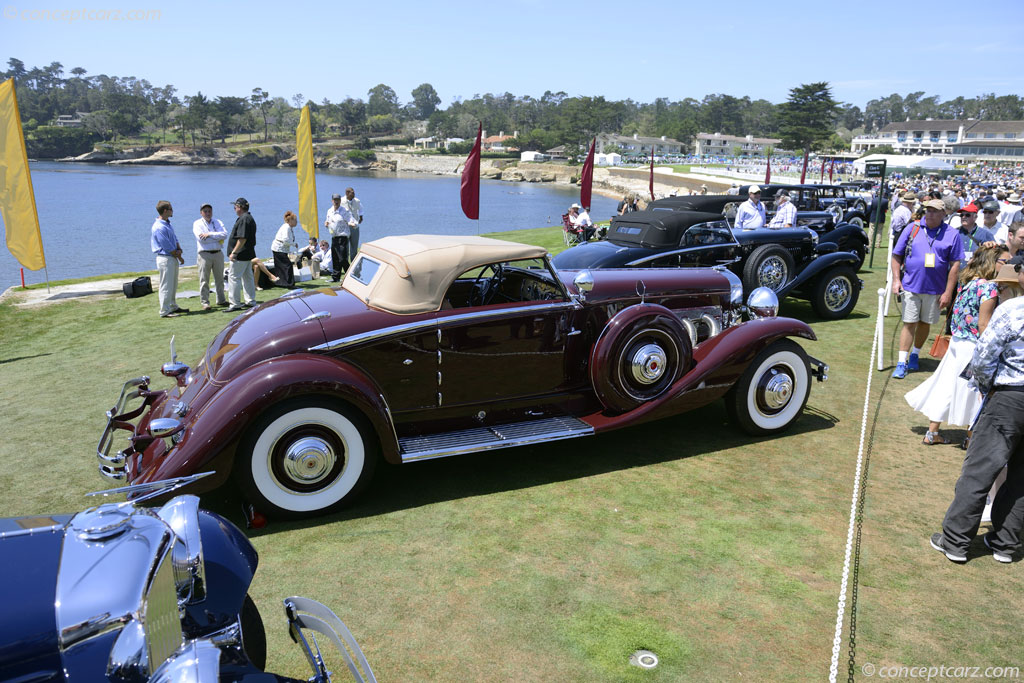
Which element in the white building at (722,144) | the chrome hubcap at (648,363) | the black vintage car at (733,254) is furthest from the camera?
the white building at (722,144)

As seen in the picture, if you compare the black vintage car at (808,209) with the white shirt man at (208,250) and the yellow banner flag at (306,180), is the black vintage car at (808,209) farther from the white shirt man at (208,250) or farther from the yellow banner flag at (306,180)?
the white shirt man at (208,250)

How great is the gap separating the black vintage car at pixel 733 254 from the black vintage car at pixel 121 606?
7.52m

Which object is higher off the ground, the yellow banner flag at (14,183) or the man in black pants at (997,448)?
the yellow banner flag at (14,183)

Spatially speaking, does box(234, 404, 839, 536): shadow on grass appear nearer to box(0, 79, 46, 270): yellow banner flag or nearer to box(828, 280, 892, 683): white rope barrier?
box(828, 280, 892, 683): white rope barrier

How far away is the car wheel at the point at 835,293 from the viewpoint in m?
10.4

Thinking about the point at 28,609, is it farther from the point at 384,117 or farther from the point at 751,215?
the point at 384,117

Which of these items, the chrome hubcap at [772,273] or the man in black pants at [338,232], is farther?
the man in black pants at [338,232]

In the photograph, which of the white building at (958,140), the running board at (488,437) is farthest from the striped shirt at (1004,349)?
the white building at (958,140)

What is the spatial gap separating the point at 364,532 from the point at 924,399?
457cm

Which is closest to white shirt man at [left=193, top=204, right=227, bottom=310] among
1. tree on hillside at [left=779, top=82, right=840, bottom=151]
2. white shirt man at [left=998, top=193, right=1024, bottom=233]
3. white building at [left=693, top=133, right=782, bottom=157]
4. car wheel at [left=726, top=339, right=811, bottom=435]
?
car wheel at [left=726, top=339, right=811, bottom=435]

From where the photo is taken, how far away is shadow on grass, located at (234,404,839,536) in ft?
15.9

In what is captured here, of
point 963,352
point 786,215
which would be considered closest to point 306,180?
point 786,215

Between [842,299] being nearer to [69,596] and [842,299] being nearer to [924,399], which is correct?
[924,399]

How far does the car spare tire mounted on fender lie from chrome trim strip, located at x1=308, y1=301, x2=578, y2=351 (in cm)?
52
